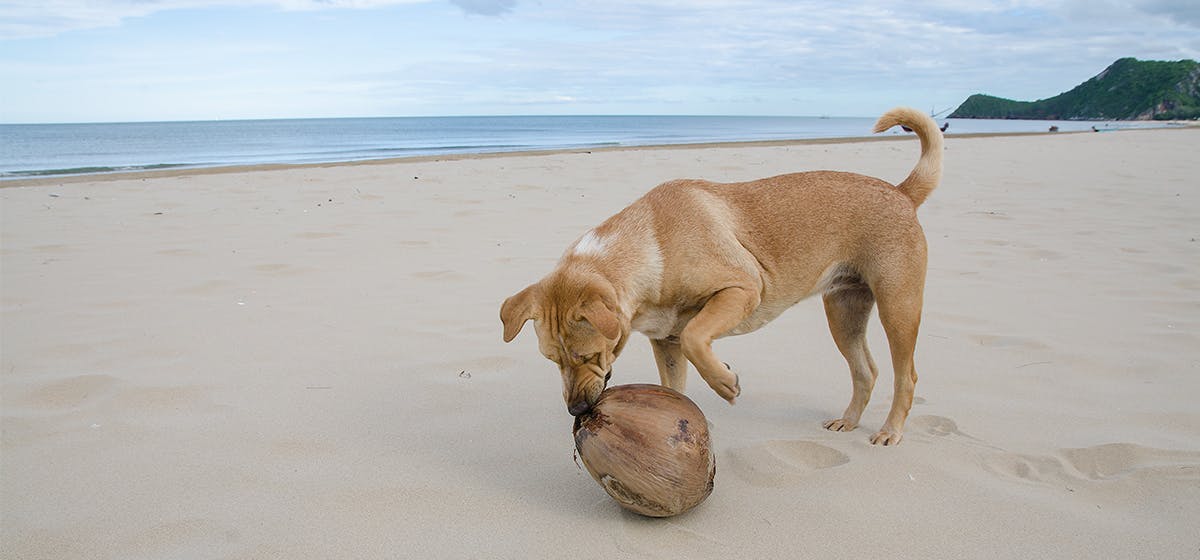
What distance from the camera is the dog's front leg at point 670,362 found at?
428cm

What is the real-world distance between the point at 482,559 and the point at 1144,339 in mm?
4653

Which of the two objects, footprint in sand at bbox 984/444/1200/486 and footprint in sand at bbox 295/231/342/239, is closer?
footprint in sand at bbox 984/444/1200/486

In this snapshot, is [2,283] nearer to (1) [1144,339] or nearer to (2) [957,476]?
(2) [957,476]

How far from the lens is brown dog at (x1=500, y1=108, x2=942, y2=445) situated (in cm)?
363

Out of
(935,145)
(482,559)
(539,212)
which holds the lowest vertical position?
(482,559)

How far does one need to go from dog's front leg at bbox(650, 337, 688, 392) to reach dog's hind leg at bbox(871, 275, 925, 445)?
1047mm

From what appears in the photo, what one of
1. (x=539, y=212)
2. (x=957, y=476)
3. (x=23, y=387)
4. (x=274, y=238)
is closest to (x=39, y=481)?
(x=23, y=387)

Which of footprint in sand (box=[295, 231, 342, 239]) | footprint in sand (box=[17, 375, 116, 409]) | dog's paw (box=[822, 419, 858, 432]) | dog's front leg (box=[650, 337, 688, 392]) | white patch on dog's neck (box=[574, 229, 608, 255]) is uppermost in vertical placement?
white patch on dog's neck (box=[574, 229, 608, 255])

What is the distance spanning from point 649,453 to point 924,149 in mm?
2708

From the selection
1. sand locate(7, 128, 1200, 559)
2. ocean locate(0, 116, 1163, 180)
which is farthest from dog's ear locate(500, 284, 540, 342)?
ocean locate(0, 116, 1163, 180)

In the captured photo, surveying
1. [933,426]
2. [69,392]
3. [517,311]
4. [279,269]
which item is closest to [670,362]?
[517,311]

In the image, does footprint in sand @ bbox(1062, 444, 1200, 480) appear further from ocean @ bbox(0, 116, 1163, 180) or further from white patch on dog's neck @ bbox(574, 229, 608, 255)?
ocean @ bbox(0, 116, 1163, 180)

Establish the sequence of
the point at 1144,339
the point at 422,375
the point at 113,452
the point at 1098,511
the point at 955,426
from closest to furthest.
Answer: the point at 1098,511 → the point at 113,452 → the point at 955,426 → the point at 422,375 → the point at 1144,339

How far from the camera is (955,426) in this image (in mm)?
4059
